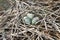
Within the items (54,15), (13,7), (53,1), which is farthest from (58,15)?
(13,7)

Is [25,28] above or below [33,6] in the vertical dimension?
below

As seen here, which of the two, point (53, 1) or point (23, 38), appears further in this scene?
point (53, 1)

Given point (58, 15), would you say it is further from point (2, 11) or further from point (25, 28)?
point (2, 11)

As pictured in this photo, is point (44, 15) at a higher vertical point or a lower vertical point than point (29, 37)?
higher

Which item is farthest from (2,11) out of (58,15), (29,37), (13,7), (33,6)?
(58,15)

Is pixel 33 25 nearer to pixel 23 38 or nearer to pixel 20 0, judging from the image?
pixel 23 38

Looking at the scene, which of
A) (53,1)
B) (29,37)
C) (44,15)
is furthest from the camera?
(53,1)

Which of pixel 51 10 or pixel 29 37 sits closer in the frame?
pixel 29 37

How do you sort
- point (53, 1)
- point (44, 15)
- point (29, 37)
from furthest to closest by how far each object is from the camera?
point (53, 1) → point (44, 15) → point (29, 37)
